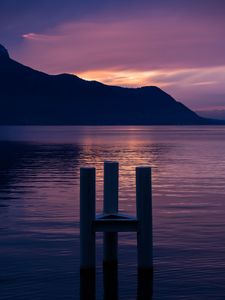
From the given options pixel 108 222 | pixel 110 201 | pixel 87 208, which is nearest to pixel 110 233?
pixel 110 201

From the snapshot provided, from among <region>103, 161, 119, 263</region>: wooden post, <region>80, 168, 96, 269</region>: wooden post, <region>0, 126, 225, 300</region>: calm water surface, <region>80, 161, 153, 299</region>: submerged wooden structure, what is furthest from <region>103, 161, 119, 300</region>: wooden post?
<region>80, 168, 96, 269</region>: wooden post

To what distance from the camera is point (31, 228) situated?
2066 centimetres

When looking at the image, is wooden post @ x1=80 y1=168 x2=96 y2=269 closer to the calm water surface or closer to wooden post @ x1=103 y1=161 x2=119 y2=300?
wooden post @ x1=103 y1=161 x2=119 y2=300

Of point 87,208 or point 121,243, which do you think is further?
point 121,243

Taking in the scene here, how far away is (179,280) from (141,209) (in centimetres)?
207

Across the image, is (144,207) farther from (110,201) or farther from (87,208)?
(110,201)

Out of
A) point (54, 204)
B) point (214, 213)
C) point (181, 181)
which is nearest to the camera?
point (214, 213)

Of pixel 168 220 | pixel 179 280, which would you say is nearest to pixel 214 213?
pixel 168 220

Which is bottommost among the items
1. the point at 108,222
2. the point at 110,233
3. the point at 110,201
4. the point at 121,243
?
the point at 121,243

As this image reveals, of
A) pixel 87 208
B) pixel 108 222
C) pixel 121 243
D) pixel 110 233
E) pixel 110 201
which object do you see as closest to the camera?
pixel 87 208

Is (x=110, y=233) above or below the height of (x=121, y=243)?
above

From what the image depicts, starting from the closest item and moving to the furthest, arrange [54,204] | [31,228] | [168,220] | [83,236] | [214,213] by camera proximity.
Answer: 1. [83,236]
2. [31,228]
3. [168,220]
4. [214,213]
5. [54,204]

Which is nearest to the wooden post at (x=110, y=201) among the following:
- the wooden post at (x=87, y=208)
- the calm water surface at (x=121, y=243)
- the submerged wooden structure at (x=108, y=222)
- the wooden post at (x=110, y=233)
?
the wooden post at (x=110, y=233)

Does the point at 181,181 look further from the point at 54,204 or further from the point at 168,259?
the point at 168,259
